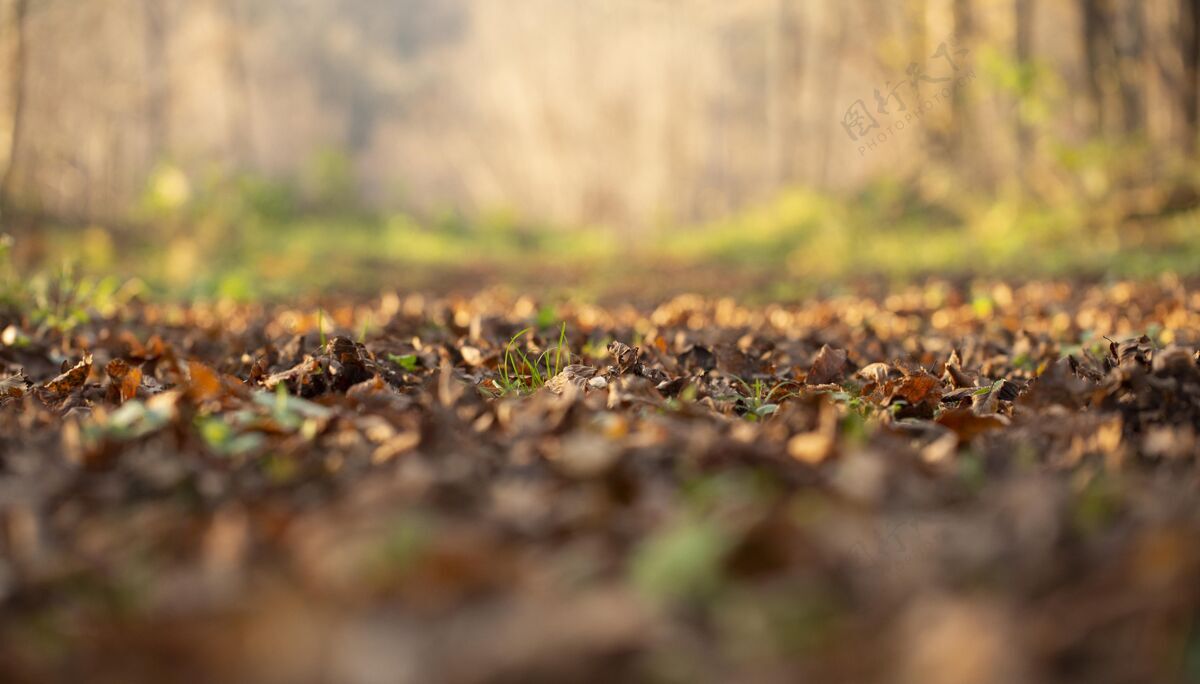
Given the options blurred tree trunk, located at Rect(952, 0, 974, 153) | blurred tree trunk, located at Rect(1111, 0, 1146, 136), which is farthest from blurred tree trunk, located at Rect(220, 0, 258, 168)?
blurred tree trunk, located at Rect(1111, 0, 1146, 136)

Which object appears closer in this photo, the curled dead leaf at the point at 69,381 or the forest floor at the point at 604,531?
the forest floor at the point at 604,531

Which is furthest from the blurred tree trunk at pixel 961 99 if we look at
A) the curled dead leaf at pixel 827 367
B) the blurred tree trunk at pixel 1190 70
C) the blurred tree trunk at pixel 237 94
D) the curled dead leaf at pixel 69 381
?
the blurred tree trunk at pixel 237 94

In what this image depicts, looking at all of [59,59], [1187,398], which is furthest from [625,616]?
[59,59]

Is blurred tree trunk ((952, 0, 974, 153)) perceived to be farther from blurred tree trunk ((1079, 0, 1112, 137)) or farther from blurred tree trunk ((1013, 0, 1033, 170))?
blurred tree trunk ((1079, 0, 1112, 137))

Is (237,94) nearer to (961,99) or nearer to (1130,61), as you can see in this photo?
(961,99)

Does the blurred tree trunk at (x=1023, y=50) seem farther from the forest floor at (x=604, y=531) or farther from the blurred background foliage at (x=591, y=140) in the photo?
the forest floor at (x=604, y=531)

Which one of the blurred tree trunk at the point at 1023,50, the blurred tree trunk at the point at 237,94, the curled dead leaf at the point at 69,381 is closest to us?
the curled dead leaf at the point at 69,381

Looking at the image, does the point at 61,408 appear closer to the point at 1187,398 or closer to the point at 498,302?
the point at 1187,398
